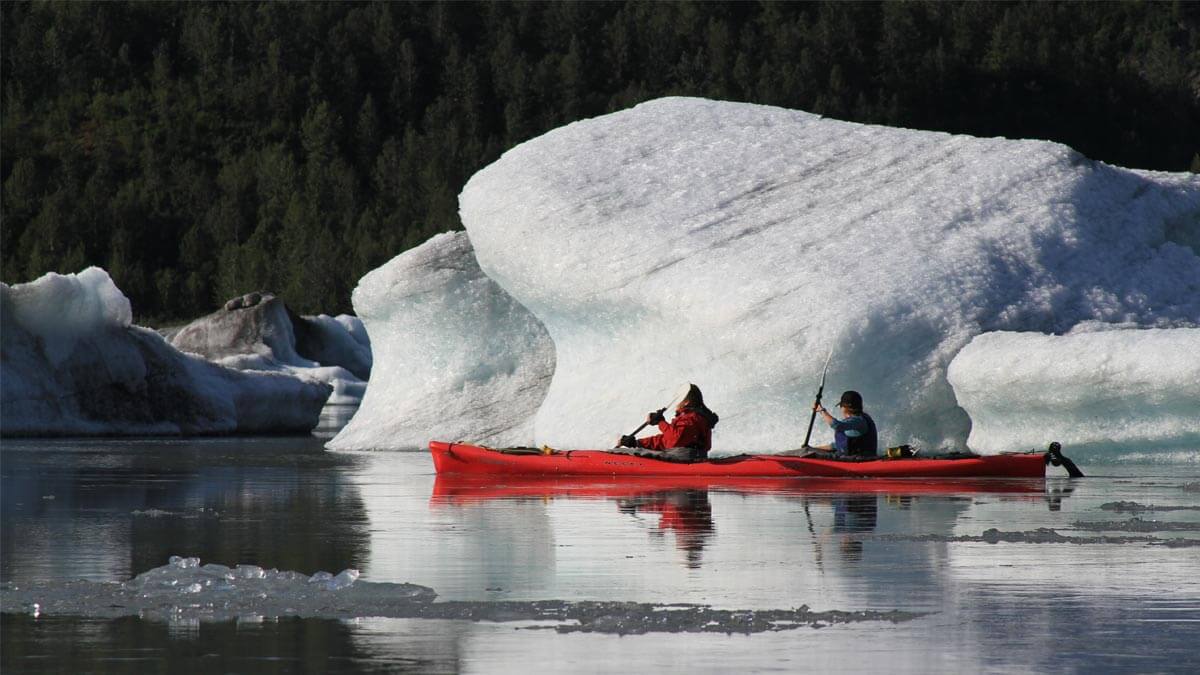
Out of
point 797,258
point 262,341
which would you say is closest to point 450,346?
point 797,258

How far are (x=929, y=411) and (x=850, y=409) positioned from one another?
3.20 meters

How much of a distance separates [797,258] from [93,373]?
14.8 metres

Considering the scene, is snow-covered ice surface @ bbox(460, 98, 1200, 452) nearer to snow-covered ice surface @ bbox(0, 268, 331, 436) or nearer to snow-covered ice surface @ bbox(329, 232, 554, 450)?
snow-covered ice surface @ bbox(329, 232, 554, 450)

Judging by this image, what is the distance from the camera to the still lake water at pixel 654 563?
20.9 feet

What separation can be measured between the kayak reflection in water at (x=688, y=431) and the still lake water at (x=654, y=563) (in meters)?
0.78

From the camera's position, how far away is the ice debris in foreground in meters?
7.10

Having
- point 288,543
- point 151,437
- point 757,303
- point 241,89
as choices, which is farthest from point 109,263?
point 288,543

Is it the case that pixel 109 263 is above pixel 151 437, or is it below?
above

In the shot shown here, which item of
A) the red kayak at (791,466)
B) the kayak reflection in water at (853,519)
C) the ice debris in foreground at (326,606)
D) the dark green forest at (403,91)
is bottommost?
the ice debris in foreground at (326,606)

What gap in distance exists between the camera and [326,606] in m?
7.45

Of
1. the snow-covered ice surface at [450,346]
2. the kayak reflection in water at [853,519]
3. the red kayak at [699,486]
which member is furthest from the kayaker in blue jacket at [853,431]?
the snow-covered ice surface at [450,346]

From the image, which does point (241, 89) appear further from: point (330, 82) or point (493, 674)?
point (493, 674)

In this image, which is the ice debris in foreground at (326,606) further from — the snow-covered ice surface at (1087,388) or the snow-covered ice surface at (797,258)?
the snow-covered ice surface at (797,258)

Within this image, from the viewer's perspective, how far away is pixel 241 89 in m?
134
